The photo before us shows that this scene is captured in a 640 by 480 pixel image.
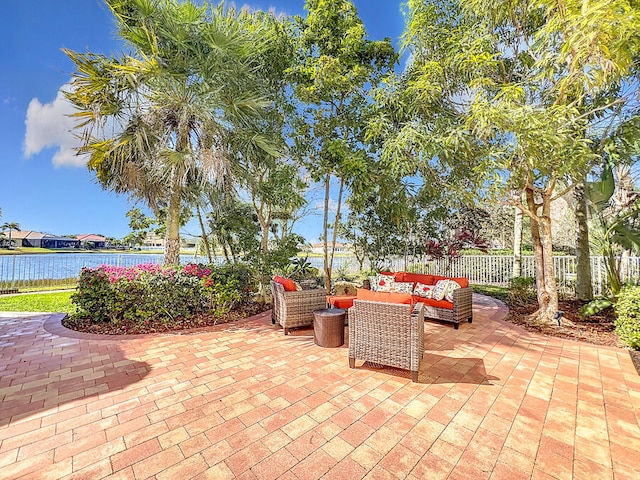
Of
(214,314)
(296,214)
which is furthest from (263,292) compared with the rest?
(296,214)

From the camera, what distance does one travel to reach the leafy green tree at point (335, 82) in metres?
6.82

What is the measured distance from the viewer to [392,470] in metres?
1.96

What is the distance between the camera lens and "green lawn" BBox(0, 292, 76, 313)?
7.05 meters

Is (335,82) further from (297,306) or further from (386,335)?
(386,335)

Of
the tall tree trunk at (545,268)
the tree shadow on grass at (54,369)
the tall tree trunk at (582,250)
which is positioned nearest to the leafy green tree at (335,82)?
the tall tree trunk at (545,268)

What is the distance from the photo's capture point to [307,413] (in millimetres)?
2617

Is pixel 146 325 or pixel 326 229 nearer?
pixel 146 325

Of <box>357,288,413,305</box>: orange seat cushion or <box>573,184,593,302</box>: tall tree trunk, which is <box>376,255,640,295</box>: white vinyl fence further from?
<box>357,288,413,305</box>: orange seat cushion

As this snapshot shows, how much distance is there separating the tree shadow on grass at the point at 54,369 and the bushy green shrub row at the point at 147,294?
58 centimetres

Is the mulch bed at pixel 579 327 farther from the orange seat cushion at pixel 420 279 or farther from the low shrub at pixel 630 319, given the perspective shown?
the orange seat cushion at pixel 420 279

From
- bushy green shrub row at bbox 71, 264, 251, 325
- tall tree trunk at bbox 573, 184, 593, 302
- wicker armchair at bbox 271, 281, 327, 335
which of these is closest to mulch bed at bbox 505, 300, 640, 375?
tall tree trunk at bbox 573, 184, 593, 302

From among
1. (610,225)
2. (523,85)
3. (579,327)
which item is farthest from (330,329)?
(610,225)

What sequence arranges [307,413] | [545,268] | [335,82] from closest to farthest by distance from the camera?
[307,413] → [545,268] → [335,82]

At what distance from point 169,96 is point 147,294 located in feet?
12.5
